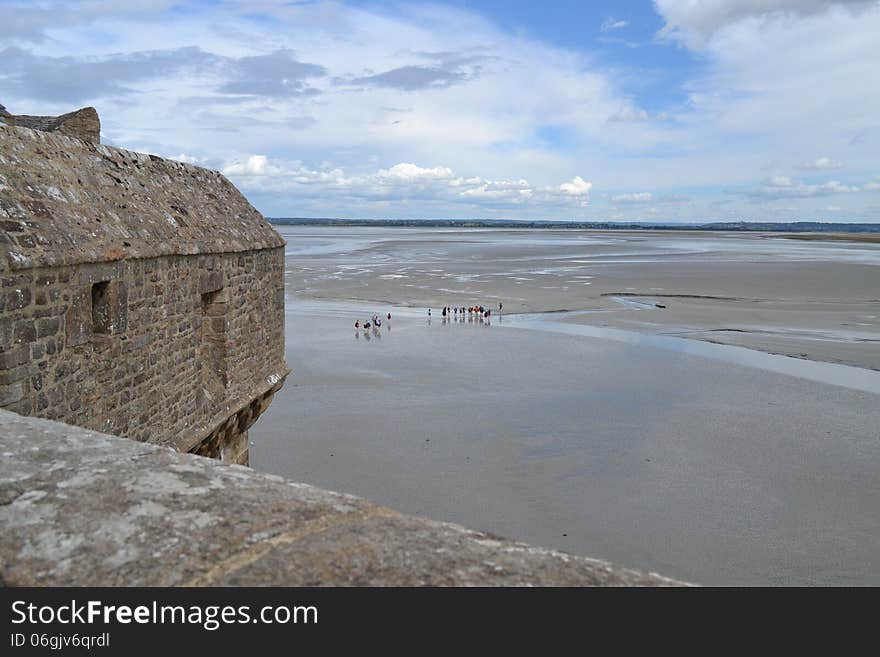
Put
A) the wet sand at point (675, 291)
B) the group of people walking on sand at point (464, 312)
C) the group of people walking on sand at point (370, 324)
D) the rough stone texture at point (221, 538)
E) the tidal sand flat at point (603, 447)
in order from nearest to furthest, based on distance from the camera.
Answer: the rough stone texture at point (221, 538) < the tidal sand flat at point (603, 447) < the wet sand at point (675, 291) < the group of people walking on sand at point (370, 324) < the group of people walking on sand at point (464, 312)

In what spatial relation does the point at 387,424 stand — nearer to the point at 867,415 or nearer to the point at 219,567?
the point at 867,415

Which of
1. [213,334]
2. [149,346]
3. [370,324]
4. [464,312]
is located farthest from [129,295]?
[464,312]

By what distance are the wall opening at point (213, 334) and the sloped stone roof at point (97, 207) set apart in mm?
507

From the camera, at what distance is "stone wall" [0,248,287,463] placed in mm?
4359

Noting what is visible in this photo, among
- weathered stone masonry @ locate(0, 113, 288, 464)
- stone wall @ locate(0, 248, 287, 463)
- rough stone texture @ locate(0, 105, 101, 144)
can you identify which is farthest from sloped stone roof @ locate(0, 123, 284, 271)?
rough stone texture @ locate(0, 105, 101, 144)

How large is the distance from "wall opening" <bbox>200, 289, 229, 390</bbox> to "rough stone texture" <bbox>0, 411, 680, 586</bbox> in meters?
4.51

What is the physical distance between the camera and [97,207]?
538 centimetres

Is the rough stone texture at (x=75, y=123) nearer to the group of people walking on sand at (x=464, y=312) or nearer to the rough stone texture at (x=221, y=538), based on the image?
the rough stone texture at (x=221, y=538)

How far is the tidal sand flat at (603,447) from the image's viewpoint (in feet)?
28.6

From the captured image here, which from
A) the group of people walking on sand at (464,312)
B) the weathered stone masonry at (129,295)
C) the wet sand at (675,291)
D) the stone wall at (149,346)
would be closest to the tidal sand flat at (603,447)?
the stone wall at (149,346)

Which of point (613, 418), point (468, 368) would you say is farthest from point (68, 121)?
point (468, 368)

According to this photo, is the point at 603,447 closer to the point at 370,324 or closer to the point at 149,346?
the point at 149,346

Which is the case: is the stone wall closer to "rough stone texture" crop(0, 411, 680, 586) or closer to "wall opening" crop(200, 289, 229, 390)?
"wall opening" crop(200, 289, 229, 390)
